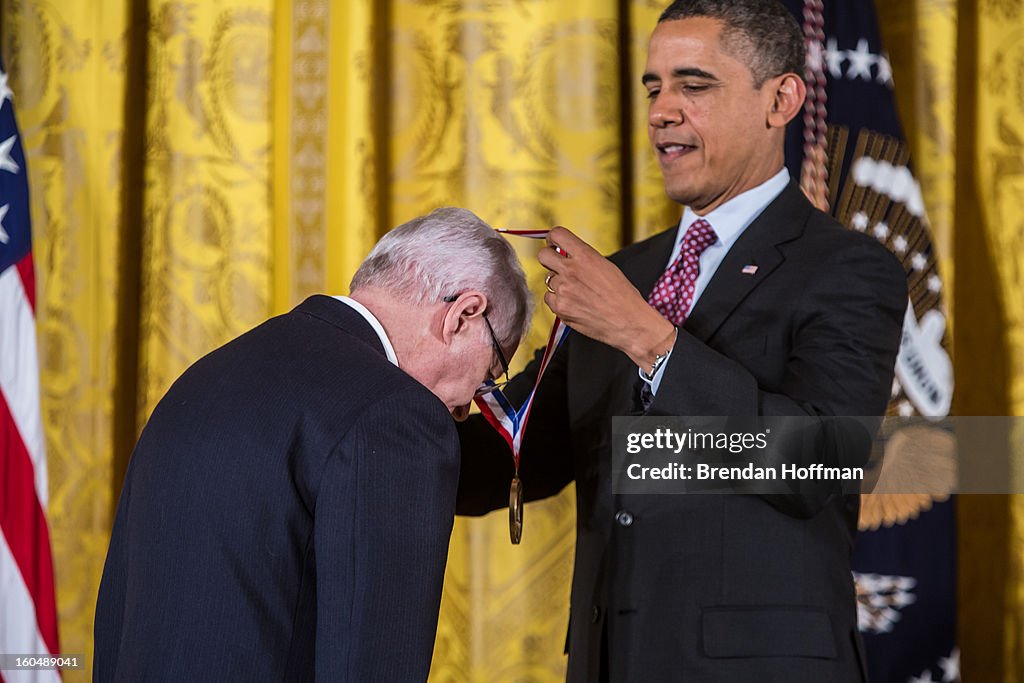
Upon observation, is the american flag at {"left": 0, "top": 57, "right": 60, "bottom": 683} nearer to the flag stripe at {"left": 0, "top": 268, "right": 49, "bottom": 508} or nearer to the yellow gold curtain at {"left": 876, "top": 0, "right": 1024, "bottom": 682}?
the flag stripe at {"left": 0, "top": 268, "right": 49, "bottom": 508}

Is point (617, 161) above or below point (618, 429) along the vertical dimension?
above

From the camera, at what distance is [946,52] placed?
286 cm

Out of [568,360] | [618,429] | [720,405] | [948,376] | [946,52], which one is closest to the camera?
[720,405]

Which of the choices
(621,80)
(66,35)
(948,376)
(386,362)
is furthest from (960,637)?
(66,35)

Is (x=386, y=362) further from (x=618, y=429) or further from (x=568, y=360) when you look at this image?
(x=568, y=360)

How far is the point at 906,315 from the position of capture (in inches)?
99.7

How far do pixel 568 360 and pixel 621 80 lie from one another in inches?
47.0

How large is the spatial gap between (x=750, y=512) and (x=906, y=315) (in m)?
0.99

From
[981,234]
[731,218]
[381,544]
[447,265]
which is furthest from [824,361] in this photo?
[981,234]

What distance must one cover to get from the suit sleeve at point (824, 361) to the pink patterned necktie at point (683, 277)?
7.4 inches

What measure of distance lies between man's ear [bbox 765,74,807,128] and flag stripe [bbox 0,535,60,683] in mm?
1708

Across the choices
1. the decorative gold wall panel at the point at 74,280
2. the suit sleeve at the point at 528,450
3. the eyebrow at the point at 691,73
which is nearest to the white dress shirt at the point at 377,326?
the suit sleeve at the point at 528,450

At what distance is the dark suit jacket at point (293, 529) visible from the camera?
3.91 ft

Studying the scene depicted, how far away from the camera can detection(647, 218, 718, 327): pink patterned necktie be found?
1877mm
